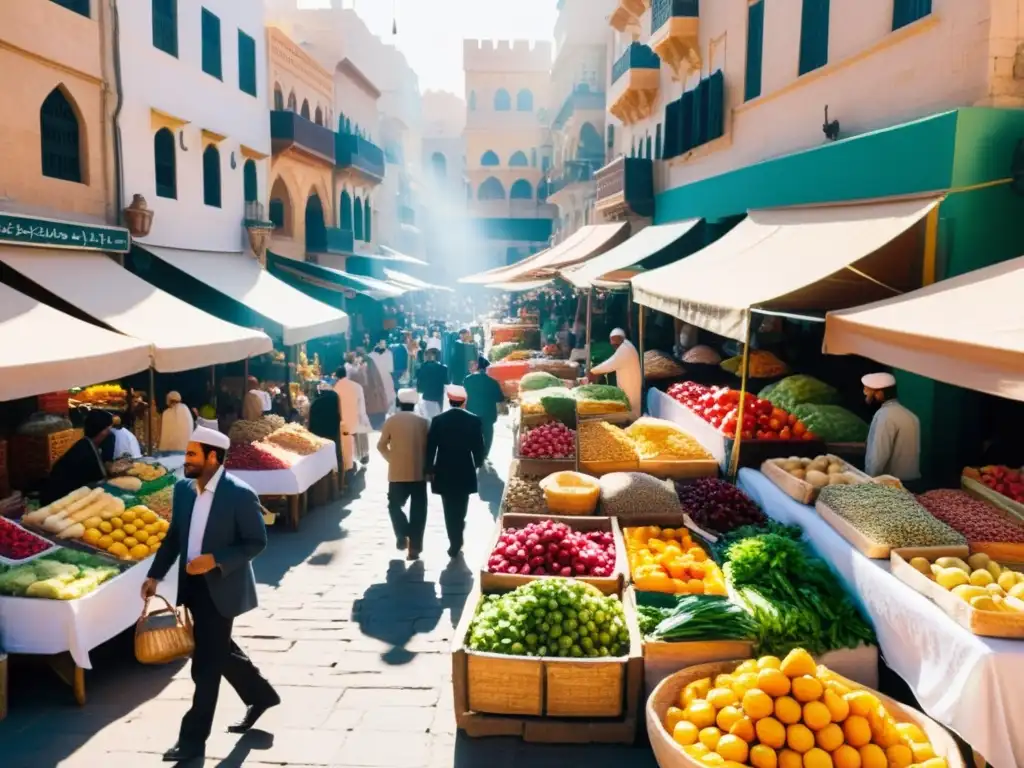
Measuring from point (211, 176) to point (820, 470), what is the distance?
13.2 m

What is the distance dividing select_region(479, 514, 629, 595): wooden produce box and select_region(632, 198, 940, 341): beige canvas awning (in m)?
1.90

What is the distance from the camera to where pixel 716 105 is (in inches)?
571

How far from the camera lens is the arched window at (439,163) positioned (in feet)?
212

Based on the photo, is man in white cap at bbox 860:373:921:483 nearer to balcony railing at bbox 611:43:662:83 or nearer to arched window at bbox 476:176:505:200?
balcony railing at bbox 611:43:662:83

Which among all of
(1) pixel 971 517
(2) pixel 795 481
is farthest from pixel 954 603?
(2) pixel 795 481

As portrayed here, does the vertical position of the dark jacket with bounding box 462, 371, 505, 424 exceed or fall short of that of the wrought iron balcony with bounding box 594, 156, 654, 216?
it falls short

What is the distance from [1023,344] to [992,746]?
194cm

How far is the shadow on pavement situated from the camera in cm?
664

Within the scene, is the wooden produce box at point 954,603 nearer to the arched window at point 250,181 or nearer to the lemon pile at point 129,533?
the lemon pile at point 129,533

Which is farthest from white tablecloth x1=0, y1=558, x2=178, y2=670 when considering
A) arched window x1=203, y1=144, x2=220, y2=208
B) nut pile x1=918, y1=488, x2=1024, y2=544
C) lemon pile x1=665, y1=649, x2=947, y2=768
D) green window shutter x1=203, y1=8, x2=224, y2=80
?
green window shutter x1=203, y1=8, x2=224, y2=80

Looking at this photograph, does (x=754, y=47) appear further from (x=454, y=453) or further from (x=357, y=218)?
(x=357, y=218)

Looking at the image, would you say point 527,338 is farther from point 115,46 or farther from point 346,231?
point 115,46

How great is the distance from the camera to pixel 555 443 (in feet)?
29.4

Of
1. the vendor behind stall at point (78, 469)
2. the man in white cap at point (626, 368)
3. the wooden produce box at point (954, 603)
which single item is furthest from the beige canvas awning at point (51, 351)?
the wooden produce box at point (954, 603)
